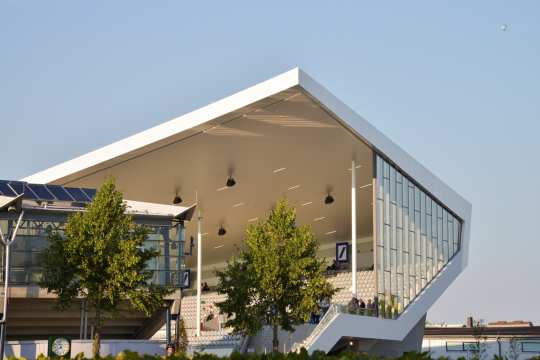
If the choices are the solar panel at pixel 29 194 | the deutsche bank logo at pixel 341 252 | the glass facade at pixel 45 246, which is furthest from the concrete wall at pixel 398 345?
the solar panel at pixel 29 194

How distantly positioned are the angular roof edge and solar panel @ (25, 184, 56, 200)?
4162mm

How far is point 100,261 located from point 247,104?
793 cm

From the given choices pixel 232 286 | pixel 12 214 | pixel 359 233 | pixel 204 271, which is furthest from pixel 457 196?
pixel 204 271

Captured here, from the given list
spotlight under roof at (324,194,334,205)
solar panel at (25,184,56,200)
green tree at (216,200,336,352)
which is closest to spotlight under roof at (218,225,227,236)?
spotlight under roof at (324,194,334,205)

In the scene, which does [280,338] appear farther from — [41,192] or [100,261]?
[41,192]

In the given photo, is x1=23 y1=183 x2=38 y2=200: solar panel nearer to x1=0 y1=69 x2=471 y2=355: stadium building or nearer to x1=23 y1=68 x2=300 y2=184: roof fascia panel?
x1=0 y1=69 x2=471 y2=355: stadium building

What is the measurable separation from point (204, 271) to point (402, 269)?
113ft

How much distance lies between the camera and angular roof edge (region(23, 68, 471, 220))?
35997mm

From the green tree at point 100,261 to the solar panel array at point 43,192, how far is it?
2.67 metres

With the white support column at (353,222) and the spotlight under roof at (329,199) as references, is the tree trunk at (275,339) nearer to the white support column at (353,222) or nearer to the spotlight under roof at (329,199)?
the white support column at (353,222)

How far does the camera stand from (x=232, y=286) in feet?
130

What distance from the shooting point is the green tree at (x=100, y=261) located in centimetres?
3322

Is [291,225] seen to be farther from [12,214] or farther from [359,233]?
[359,233]

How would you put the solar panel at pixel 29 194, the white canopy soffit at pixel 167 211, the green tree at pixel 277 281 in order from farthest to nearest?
the green tree at pixel 277 281, the white canopy soffit at pixel 167 211, the solar panel at pixel 29 194
